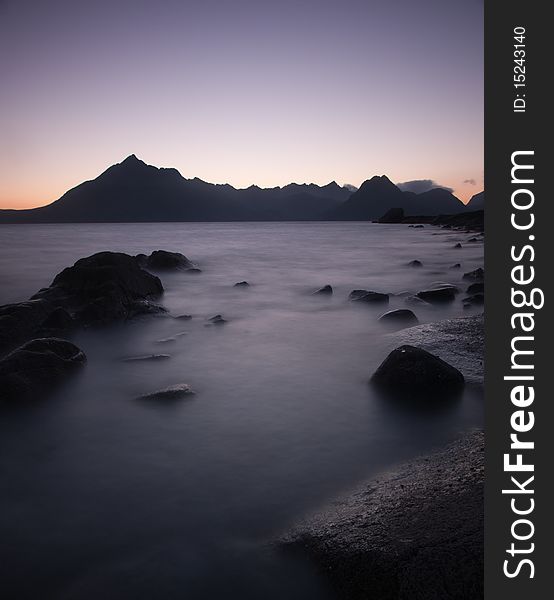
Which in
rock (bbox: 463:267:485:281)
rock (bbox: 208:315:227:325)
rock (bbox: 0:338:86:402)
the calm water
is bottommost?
the calm water

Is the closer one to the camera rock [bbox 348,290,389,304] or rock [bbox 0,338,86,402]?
rock [bbox 0,338,86,402]

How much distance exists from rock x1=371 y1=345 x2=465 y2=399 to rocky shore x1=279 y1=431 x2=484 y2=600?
A: 190 cm

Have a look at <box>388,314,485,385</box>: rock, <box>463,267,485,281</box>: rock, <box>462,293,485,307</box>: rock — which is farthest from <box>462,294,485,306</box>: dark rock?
<box>463,267,485,281</box>: rock

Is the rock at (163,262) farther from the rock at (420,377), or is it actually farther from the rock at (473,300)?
the rock at (420,377)

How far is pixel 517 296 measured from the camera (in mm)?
2232

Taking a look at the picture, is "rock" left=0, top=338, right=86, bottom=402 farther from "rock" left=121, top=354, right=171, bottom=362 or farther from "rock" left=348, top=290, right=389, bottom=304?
"rock" left=348, top=290, right=389, bottom=304

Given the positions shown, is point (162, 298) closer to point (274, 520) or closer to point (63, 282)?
point (63, 282)

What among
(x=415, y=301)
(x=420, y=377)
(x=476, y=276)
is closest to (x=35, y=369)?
(x=420, y=377)

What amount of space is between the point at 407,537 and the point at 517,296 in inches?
64.8

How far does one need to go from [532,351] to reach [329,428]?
3484mm

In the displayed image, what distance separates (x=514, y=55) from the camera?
238cm

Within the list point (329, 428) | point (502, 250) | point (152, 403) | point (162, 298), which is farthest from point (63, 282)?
point (502, 250)

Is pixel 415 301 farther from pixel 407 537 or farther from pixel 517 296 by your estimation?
pixel 517 296

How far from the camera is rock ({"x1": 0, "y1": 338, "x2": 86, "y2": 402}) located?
5.76m
